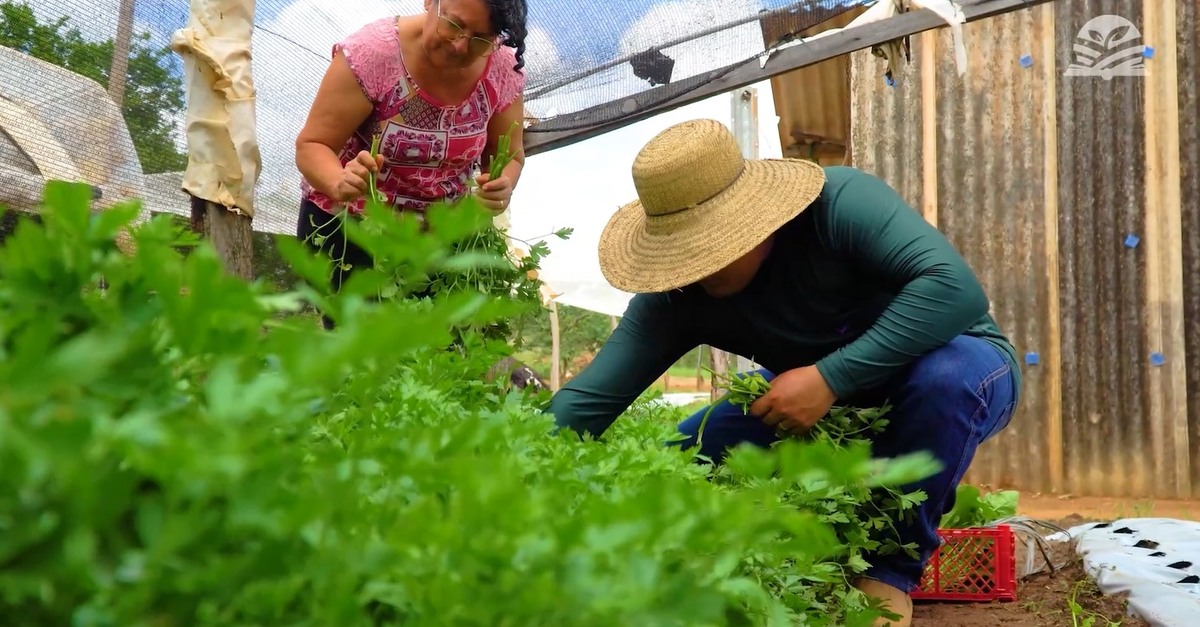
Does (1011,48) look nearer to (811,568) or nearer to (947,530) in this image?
(947,530)

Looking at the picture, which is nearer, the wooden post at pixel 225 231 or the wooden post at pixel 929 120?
the wooden post at pixel 225 231

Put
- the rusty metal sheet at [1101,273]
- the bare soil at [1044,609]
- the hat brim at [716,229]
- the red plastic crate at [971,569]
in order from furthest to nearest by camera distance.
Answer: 1. the rusty metal sheet at [1101,273]
2. the red plastic crate at [971,569]
3. the bare soil at [1044,609]
4. the hat brim at [716,229]

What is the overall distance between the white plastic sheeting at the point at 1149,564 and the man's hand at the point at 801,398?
1.37 meters

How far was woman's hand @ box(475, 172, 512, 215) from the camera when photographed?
9.34 ft

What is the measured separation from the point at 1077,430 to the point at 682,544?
245 inches

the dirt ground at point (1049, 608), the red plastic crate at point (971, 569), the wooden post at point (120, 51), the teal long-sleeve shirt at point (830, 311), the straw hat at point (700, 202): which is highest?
the wooden post at point (120, 51)

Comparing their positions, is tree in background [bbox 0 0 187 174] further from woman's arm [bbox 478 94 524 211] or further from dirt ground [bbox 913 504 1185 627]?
dirt ground [bbox 913 504 1185 627]

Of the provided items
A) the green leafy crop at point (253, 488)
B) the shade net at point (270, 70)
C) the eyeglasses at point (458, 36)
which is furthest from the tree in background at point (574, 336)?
the green leafy crop at point (253, 488)

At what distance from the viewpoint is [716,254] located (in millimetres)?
2611

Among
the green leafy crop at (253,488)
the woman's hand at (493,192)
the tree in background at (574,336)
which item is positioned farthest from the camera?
the tree in background at (574,336)

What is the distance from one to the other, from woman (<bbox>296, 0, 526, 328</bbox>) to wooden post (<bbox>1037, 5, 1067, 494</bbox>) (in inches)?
170

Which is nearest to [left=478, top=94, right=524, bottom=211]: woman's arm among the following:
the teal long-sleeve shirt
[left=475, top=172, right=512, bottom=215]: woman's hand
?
[left=475, top=172, right=512, bottom=215]: woman's hand

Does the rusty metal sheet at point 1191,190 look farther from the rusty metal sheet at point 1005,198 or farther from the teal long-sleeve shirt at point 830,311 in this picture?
the teal long-sleeve shirt at point 830,311

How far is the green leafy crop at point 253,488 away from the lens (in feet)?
1.94
